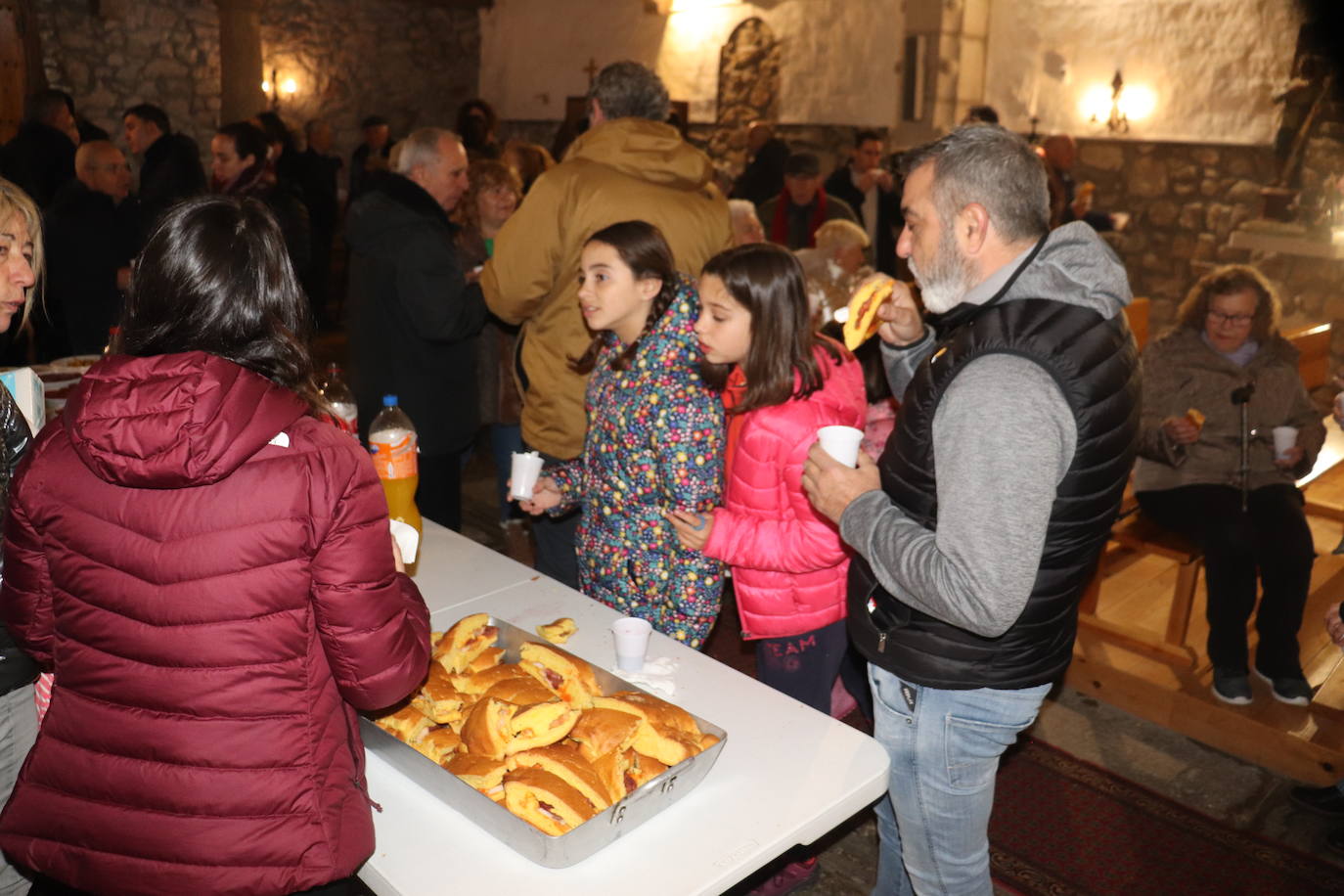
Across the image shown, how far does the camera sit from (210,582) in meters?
1.28

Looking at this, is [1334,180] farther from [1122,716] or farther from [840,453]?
[840,453]

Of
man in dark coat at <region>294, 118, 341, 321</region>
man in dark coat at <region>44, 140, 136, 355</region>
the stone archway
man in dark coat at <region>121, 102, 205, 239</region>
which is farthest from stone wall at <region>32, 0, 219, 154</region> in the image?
man in dark coat at <region>44, 140, 136, 355</region>

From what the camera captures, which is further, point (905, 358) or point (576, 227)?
point (576, 227)

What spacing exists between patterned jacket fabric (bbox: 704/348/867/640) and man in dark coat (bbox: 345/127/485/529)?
1.44 m

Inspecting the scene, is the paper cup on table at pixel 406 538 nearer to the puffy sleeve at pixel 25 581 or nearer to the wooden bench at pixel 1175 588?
the puffy sleeve at pixel 25 581

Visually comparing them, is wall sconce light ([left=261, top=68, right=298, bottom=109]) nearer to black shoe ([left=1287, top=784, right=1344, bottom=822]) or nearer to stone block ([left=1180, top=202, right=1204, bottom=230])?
stone block ([left=1180, top=202, right=1204, bottom=230])

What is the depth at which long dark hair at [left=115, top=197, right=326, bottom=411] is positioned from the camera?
4.33 ft

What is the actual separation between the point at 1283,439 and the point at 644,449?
2573mm

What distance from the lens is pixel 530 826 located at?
139 cm

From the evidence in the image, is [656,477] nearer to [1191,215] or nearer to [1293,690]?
[1293,690]

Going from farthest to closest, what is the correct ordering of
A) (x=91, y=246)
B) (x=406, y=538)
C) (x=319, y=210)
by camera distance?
(x=319, y=210) → (x=91, y=246) → (x=406, y=538)

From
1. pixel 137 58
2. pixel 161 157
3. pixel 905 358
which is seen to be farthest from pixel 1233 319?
pixel 137 58

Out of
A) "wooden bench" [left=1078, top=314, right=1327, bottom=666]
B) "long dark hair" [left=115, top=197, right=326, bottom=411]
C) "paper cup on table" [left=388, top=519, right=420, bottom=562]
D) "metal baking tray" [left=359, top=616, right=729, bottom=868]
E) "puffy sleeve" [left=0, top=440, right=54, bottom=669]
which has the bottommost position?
"wooden bench" [left=1078, top=314, right=1327, bottom=666]

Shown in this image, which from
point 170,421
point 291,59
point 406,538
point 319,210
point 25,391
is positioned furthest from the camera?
point 291,59
